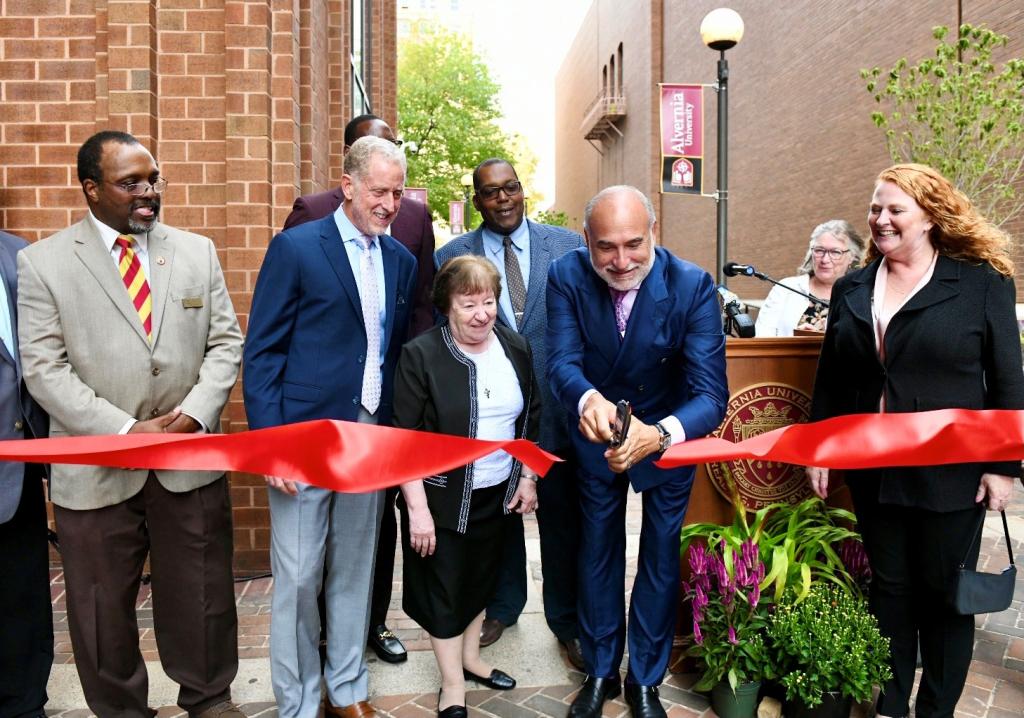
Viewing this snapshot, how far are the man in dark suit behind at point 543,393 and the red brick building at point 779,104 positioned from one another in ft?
29.7

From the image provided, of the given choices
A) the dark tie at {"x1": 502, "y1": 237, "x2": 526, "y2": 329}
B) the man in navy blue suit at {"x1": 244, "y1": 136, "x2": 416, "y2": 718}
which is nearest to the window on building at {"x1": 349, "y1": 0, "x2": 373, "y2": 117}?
the dark tie at {"x1": 502, "y1": 237, "x2": 526, "y2": 329}

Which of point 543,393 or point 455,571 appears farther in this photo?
point 543,393

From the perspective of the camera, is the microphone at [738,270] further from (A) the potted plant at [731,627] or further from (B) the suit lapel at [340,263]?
(B) the suit lapel at [340,263]

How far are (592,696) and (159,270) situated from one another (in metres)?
2.48

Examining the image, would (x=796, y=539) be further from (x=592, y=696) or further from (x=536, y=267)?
(x=536, y=267)

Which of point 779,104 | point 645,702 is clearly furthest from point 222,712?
point 779,104

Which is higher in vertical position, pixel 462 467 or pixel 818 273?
pixel 818 273

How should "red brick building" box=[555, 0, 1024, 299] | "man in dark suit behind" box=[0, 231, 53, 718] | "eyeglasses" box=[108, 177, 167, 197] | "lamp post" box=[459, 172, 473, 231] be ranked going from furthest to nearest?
1. "lamp post" box=[459, 172, 473, 231]
2. "red brick building" box=[555, 0, 1024, 299]
3. "man in dark suit behind" box=[0, 231, 53, 718]
4. "eyeglasses" box=[108, 177, 167, 197]

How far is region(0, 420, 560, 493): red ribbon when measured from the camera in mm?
2979

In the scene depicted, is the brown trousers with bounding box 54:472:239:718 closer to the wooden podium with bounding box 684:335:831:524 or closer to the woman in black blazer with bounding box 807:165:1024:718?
the wooden podium with bounding box 684:335:831:524

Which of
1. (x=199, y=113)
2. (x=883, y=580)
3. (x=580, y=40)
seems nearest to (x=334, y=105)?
(x=199, y=113)

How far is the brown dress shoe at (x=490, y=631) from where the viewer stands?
4.40 m

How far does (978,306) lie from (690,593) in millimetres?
1653

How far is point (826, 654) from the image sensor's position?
3.38 meters
